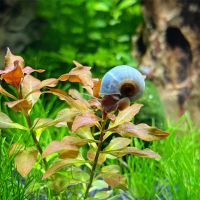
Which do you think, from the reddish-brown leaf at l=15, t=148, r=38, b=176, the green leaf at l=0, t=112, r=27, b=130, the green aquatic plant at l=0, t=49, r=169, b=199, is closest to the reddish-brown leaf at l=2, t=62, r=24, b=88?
the green aquatic plant at l=0, t=49, r=169, b=199

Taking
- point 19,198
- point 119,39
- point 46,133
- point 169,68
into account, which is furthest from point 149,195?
point 119,39

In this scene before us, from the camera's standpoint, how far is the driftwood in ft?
14.0

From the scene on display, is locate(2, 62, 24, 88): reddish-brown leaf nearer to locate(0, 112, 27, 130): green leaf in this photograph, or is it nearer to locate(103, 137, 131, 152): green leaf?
locate(0, 112, 27, 130): green leaf

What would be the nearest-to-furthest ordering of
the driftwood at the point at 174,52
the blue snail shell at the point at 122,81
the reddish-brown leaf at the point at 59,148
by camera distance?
the blue snail shell at the point at 122,81 → the reddish-brown leaf at the point at 59,148 → the driftwood at the point at 174,52

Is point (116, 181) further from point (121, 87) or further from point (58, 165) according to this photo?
point (121, 87)

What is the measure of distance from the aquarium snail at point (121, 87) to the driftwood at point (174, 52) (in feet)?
8.88

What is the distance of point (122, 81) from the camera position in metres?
1.65

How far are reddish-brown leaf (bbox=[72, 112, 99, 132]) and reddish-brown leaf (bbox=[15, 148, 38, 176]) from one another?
242 millimetres

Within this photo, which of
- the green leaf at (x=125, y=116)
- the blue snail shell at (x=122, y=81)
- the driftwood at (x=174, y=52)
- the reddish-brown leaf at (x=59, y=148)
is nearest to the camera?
the blue snail shell at (x=122, y=81)

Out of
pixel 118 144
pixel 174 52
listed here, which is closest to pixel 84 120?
pixel 118 144

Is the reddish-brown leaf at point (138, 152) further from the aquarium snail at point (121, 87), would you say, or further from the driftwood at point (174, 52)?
the driftwood at point (174, 52)

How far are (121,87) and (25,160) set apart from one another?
47cm

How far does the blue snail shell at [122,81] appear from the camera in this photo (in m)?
1.64

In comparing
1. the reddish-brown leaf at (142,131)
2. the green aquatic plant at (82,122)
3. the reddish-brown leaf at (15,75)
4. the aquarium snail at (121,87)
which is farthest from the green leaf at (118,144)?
the reddish-brown leaf at (15,75)
